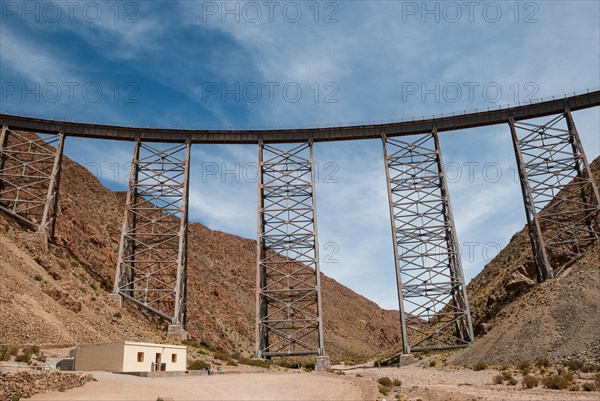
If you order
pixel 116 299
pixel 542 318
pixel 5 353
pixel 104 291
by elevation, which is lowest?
pixel 5 353

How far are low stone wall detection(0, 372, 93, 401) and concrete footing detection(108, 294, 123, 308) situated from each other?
11.6 metres

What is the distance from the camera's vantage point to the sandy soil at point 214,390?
11.0 metres

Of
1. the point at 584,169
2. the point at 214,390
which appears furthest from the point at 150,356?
the point at 584,169

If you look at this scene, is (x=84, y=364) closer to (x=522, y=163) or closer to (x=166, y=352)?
(x=166, y=352)

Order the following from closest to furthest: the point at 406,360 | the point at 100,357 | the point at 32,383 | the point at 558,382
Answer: the point at 32,383
the point at 558,382
the point at 100,357
the point at 406,360

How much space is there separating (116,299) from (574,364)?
61.5ft

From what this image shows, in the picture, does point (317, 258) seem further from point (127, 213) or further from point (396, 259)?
point (127, 213)

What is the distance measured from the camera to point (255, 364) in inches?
854

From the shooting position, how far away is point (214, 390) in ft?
41.7

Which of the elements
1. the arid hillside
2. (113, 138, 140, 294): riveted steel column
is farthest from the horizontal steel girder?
the arid hillside

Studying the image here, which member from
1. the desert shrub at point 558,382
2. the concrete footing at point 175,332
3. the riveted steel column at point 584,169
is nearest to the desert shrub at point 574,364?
the desert shrub at point 558,382

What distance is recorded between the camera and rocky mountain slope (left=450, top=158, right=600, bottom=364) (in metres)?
17.0

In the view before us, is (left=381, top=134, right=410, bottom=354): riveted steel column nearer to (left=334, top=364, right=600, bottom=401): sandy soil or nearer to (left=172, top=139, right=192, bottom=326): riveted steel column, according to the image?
(left=334, top=364, right=600, bottom=401): sandy soil

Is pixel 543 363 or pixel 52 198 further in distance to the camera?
pixel 52 198
